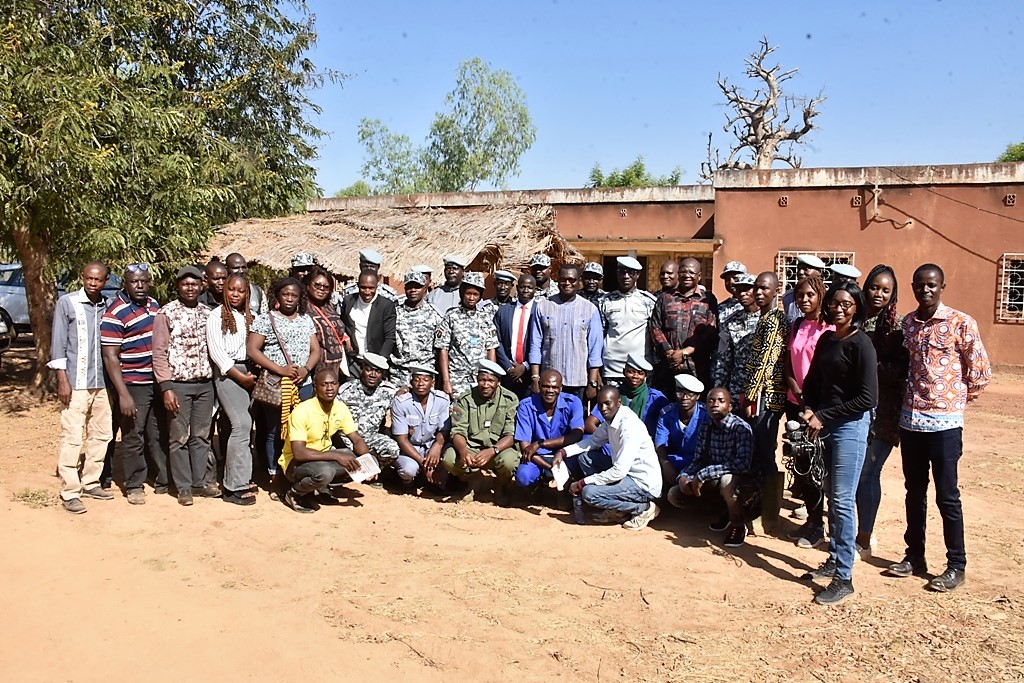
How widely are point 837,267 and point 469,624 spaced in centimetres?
293

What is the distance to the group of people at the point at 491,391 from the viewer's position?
5.20 meters

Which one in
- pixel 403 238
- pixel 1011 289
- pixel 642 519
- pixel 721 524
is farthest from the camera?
pixel 1011 289

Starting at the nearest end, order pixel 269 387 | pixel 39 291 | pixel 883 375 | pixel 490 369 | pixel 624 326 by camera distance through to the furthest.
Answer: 1. pixel 883 375
2. pixel 269 387
3. pixel 490 369
4. pixel 624 326
5. pixel 39 291

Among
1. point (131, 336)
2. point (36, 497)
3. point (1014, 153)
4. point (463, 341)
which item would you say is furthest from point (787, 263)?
point (1014, 153)

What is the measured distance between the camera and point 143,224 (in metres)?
9.28

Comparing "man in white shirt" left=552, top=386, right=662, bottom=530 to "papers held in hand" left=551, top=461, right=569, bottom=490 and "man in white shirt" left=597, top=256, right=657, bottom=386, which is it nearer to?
"papers held in hand" left=551, top=461, right=569, bottom=490

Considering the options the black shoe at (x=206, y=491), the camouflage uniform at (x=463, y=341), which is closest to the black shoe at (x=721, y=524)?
the camouflage uniform at (x=463, y=341)

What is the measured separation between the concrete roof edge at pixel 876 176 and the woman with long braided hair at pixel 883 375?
9.73 meters

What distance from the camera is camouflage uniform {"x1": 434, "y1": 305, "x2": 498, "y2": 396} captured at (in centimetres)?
696

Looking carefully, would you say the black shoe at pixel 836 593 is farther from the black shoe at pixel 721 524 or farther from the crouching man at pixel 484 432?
the crouching man at pixel 484 432

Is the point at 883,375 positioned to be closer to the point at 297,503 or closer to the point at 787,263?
the point at 297,503

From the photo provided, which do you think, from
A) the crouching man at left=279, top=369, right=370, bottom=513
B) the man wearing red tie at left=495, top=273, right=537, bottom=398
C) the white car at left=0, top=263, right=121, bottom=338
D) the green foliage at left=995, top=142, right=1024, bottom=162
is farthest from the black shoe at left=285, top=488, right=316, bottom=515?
the green foliage at left=995, top=142, right=1024, bottom=162

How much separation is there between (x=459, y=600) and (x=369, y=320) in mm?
3039

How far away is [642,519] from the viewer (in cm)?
594
